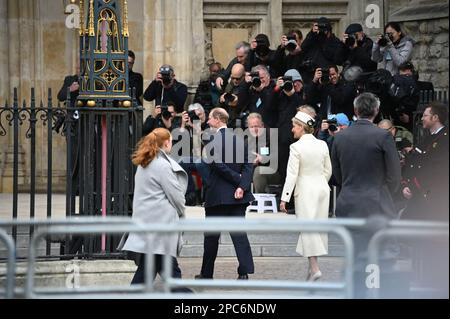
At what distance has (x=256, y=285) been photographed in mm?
9367

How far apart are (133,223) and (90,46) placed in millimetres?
4877

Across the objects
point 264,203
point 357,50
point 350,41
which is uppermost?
point 350,41

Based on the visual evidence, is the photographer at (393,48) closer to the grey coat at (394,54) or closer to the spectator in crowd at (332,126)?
the grey coat at (394,54)

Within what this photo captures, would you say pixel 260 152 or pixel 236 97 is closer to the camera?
pixel 260 152

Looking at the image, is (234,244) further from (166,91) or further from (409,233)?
(409,233)

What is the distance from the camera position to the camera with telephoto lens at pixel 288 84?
1886cm

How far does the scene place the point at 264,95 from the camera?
19188mm

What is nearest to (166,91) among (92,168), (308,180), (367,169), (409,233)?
(308,180)

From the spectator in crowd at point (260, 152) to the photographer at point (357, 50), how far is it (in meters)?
1.59

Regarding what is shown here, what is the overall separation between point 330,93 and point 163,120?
6.78 feet

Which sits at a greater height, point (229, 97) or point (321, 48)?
point (321, 48)

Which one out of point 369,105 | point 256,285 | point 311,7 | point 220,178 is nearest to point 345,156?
point 369,105
